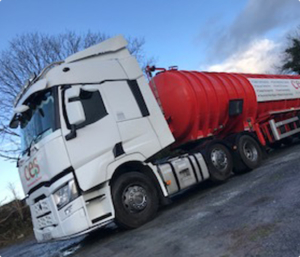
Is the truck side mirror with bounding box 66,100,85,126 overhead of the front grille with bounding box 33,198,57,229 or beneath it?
overhead

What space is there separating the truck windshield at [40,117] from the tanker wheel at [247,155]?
5031 millimetres

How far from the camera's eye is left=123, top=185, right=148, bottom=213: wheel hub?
5930 mm

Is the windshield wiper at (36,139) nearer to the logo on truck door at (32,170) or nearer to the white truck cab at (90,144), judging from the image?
the white truck cab at (90,144)


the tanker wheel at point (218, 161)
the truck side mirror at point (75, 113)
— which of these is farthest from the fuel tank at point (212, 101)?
the truck side mirror at point (75, 113)

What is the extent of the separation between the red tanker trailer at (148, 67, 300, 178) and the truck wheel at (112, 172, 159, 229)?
2.18 meters

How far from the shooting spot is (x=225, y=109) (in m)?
8.68

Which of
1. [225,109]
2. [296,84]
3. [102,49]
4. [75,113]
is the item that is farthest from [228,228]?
[296,84]

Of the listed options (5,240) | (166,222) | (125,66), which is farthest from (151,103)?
(5,240)

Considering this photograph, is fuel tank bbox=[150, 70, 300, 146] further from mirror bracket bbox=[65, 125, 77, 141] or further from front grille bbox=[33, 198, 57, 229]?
front grille bbox=[33, 198, 57, 229]

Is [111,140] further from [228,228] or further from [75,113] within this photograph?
[228,228]

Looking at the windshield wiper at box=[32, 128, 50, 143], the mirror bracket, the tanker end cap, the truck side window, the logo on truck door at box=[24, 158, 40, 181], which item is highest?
the tanker end cap

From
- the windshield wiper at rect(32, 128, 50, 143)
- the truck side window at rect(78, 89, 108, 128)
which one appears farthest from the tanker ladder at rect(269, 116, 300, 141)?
the windshield wiper at rect(32, 128, 50, 143)

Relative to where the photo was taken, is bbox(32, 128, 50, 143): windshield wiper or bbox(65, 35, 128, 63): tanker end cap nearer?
bbox(32, 128, 50, 143): windshield wiper

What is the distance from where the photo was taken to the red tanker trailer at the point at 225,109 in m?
7.89
